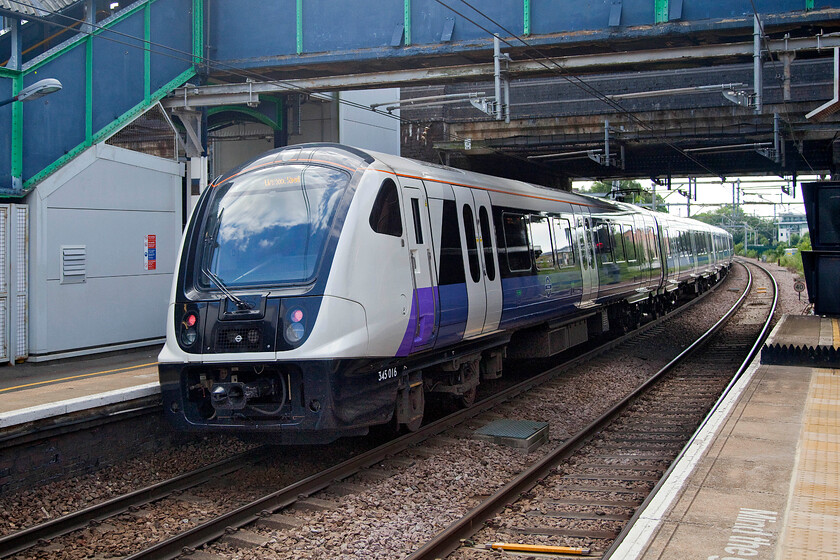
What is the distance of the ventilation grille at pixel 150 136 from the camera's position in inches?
513

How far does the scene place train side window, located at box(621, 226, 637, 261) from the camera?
56.5 feet

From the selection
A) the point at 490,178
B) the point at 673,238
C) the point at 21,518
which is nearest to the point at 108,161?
the point at 490,178

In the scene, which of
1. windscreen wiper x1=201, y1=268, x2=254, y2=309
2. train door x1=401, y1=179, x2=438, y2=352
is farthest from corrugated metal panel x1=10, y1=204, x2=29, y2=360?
train door x1=401, y1=179, x2=438, y2=352

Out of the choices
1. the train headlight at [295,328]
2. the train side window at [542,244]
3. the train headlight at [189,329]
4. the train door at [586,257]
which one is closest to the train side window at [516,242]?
the train side window at [542,244]

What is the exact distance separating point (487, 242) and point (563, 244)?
3.39 m

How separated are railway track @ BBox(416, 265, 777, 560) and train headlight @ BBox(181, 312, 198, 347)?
3.01m

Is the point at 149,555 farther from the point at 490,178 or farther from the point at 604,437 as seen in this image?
the point at 490,178

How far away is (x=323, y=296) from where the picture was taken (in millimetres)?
6875

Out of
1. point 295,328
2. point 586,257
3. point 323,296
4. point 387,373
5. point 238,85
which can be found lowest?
point 387,373

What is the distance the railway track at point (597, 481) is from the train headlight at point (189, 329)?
118 inches

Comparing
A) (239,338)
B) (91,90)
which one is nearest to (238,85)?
(91,90)

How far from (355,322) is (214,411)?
1.59 meters

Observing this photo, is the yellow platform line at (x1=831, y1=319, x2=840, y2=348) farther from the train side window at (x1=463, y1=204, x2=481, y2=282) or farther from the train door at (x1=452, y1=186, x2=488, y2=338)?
the train side window at (x1=463, y1=204, x2=481, y2=282)

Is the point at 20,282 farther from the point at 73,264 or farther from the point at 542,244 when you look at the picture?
the point at 542,244
